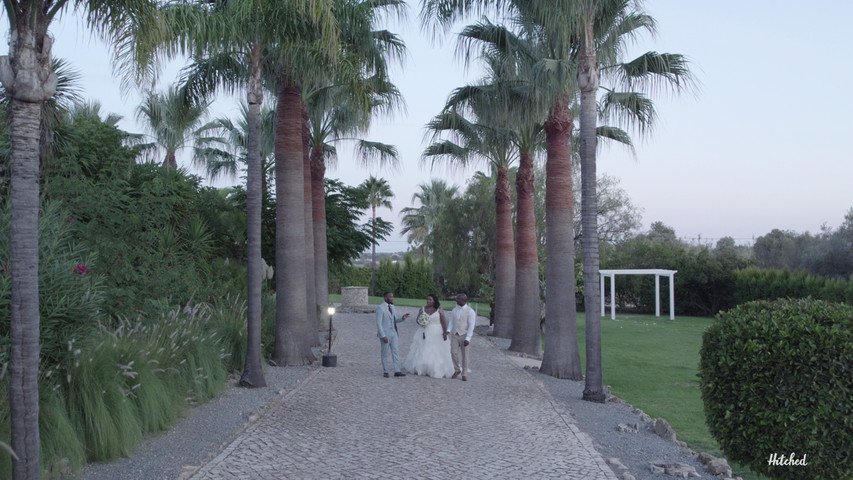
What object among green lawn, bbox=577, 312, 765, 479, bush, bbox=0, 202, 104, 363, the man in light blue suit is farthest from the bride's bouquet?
bush, bbox=0, 202, 104, 363

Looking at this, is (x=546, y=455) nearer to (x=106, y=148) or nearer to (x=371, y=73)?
(x=371, y=73)

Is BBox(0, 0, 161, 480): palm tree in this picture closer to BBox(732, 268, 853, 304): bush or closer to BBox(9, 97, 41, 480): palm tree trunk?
BBox(9, 97, 41, 480): palm tree trunk

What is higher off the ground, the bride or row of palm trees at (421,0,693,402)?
row of palm trees at (421,0,693,402)

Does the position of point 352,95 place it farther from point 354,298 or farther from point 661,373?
point 354,298

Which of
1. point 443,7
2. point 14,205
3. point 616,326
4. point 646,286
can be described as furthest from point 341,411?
point 646,286

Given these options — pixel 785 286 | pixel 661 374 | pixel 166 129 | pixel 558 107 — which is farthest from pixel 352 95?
pixel 785 286

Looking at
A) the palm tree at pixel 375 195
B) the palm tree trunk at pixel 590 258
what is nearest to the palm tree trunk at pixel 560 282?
the palm tree trunk at pixel 590 258

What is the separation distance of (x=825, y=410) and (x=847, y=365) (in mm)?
441

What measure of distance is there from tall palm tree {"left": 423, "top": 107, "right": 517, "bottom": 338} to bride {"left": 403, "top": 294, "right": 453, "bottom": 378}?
6641 millimetres

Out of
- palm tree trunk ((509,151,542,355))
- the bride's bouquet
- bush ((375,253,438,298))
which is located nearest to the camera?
the bride's bouquet

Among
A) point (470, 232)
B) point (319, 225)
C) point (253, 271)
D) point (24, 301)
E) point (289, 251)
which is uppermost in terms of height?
point (470, 232)

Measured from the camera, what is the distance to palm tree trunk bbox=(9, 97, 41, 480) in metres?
5.01

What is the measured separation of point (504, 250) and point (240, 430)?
1426 centimetres

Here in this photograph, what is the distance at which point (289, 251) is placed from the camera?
14.4 m
